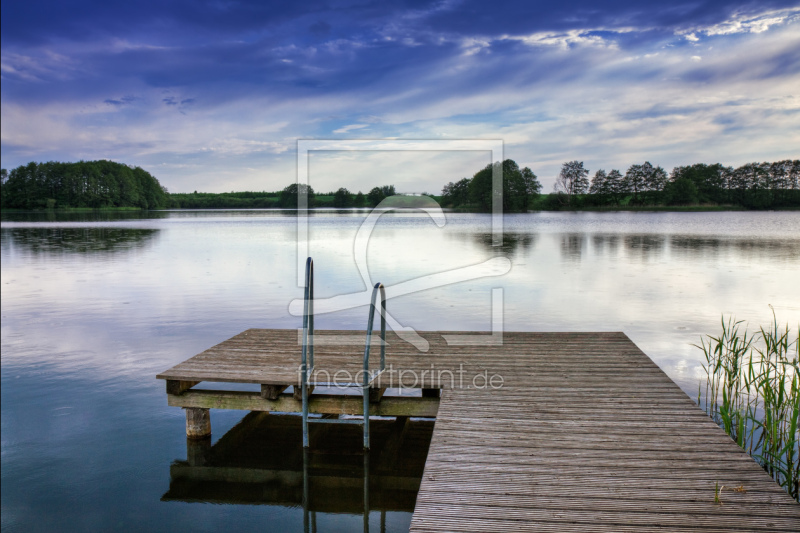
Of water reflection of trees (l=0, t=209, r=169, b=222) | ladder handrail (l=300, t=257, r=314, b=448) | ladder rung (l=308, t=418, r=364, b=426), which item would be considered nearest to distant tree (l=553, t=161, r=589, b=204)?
water reflection of trees (l=0, t=209, r=169, b=222)

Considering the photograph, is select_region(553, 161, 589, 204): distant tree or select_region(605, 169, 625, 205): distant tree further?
select_region(605, 169, 625, 205): distant tree

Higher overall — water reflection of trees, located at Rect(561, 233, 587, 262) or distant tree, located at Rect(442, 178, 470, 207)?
Answer: distant tree, located at Rect(442, 178, 470, 207)

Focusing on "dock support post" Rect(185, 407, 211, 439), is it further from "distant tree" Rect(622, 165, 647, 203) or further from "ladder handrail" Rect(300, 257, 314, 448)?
"distant tree" Rect(622, 165, 647, 203)

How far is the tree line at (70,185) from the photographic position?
229 ft

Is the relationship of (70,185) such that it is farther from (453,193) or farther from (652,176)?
(652,176)

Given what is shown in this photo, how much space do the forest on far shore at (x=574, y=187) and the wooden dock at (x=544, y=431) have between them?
50.7 m

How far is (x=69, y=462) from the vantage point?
15.6 ft

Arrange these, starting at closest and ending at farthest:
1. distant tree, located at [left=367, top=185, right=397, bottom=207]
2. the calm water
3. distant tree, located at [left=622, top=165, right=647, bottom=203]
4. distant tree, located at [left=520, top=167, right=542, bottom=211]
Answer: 1. the calm water
2. distant tree, located at [left=367, top=185, right=397, bottom=207]
3. distant tree, located at [left=520, top=167, right=542, bottom=211]
4. distant tree, located at [left=622, top=165, right=647, bottom=203]

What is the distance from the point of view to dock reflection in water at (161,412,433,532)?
4172mm

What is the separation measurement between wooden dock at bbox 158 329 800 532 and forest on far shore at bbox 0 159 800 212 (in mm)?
50668

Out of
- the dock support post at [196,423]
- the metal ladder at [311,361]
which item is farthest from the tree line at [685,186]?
the dock support post at [196,423]

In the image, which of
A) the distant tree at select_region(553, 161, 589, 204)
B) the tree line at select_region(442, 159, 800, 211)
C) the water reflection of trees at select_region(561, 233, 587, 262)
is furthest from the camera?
the distant tree at select_region(553, 161, 589, 204)

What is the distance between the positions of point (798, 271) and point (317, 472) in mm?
15237

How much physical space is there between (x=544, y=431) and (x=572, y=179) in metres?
78.5
